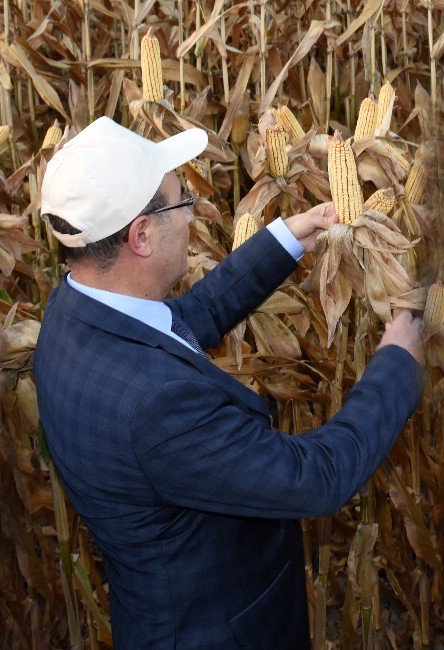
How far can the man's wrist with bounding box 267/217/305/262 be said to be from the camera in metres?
2.09

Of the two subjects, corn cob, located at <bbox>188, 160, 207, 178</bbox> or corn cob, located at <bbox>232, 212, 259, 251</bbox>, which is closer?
corn cob, located at <bbox>232, 212, 259, 251</bbox>

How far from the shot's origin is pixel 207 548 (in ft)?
5.45

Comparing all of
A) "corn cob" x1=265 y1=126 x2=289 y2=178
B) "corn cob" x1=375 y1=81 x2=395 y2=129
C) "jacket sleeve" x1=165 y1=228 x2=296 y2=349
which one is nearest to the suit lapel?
"jacket sleeve" x1=165 y1=228 x2=296 y2=349

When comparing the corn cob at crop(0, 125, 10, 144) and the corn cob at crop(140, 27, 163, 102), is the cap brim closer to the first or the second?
the corn cob at crop(140, 27, 163, 102)

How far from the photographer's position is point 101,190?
62.8 inches

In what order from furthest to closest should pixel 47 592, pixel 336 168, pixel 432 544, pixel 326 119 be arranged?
pixel 326 119 → pixel 47 592 → pixel 432 544 → pixel 336 168

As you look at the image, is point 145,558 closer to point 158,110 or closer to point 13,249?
point 13,249

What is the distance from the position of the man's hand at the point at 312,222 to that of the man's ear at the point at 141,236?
53cm

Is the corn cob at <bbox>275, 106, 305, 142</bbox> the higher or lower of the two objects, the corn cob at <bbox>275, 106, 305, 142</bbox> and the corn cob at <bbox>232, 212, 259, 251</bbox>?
the higher

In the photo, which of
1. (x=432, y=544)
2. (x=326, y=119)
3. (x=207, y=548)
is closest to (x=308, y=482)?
(x=207, y=548)

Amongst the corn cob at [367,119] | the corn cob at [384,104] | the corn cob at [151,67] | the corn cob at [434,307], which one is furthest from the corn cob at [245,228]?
the corn cob at [434,307]

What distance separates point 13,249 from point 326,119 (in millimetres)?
1349

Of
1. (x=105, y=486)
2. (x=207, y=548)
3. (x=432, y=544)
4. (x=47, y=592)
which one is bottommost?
(x=47, y=592)

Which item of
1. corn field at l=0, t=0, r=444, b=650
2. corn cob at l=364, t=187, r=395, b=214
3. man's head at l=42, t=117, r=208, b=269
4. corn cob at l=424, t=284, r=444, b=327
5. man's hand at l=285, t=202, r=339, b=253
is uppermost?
corn cob at l=424, t=284, r=444, b=327
